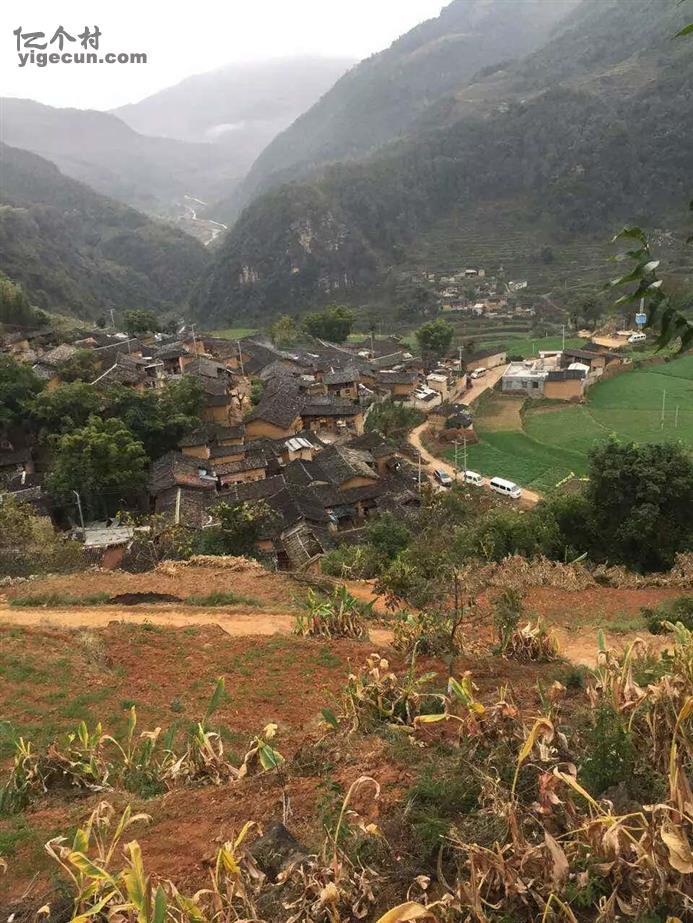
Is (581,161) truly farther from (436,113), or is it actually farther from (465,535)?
(465,535)

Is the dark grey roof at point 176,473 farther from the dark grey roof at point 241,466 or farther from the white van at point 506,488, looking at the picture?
the white van at point 506,488

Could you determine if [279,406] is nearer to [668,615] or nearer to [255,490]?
[255,490]

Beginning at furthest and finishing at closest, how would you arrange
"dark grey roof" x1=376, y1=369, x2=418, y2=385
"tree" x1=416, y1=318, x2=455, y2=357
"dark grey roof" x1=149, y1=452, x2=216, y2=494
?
"tree" x1=416, y1=318, x2=455, y2=357 < "dark grey roof" x1=376, y1=369, x2=418, y2=385 < "dark grey roof" x1=149, y1=452, x2=216, y2=494

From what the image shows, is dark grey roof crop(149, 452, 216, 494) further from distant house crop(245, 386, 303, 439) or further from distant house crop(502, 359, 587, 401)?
distant house crop(502, 359, 587, 401)

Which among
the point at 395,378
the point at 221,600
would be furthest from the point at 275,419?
the point at 221,600

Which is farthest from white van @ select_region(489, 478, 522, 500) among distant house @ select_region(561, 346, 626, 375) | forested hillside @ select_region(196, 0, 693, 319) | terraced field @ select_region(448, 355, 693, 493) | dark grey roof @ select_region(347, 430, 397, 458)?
forested hillside @ select_region(196, 0, 693, 319)

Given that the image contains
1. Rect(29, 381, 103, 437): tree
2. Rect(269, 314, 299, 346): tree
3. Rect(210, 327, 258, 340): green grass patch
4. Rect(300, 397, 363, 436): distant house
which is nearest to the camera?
Rect(29, 381, 103, 437): tree

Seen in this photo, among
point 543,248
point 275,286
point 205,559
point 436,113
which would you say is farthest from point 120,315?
point 436,113
